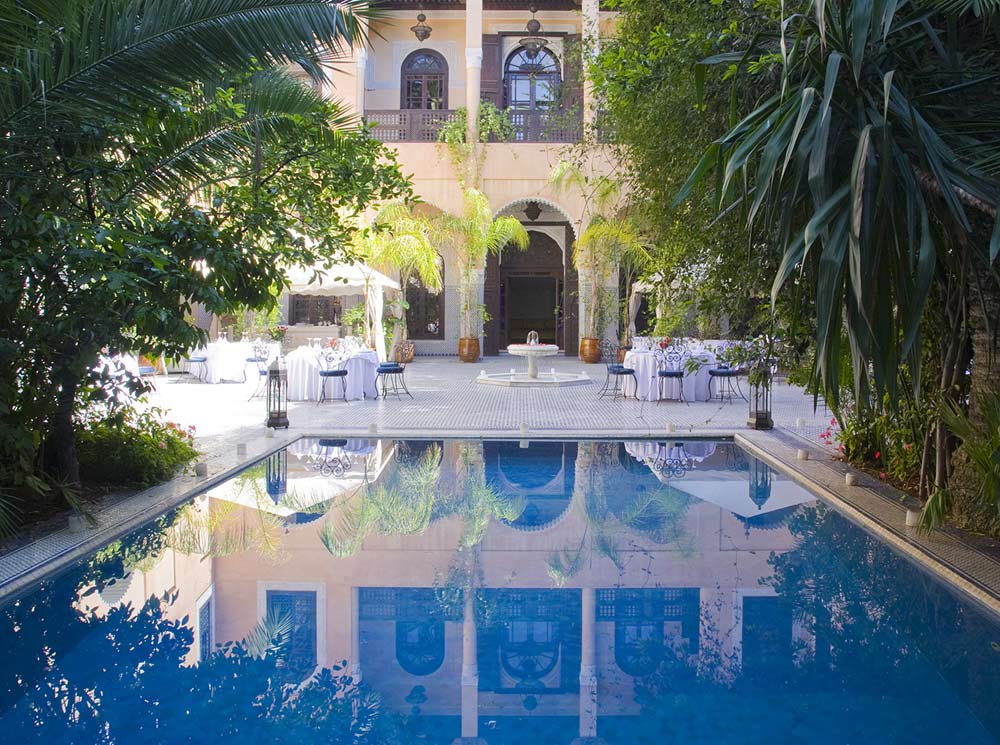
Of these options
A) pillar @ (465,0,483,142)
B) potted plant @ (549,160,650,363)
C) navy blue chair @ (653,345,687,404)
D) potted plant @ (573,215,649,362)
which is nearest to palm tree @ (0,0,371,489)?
navy blue chair @ (653,345,687,404)

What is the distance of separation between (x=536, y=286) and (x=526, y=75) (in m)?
6.55

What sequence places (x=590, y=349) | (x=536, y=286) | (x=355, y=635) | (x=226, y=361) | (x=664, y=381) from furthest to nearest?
(x=536, y=286) → (x=590, y=349) → (x=226, y=361) → (x=664, y=381) → (x=355, y=635)

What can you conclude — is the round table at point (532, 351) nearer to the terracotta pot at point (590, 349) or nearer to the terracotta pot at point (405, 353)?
the terracotta pot at point (590, 349)

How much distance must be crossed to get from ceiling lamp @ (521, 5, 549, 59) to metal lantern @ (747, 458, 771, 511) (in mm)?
14978

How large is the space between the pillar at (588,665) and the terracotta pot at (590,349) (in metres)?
15.0

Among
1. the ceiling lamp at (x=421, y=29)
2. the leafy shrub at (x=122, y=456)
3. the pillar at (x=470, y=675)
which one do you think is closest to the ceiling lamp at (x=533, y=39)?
the ceiling lamp at (x=421, y=29)

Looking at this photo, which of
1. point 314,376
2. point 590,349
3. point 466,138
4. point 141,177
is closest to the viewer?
point 141,177

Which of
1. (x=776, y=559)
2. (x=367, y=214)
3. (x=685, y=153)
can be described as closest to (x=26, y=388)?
(x=685, y=153)

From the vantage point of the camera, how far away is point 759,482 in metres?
7.30

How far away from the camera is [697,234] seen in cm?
555

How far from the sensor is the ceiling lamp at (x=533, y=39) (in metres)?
20.6

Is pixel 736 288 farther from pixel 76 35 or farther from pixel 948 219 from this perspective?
pixel 76 35

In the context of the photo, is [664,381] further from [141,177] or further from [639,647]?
[639,647]

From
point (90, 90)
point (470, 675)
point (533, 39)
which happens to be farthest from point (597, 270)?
point (470, 675)
